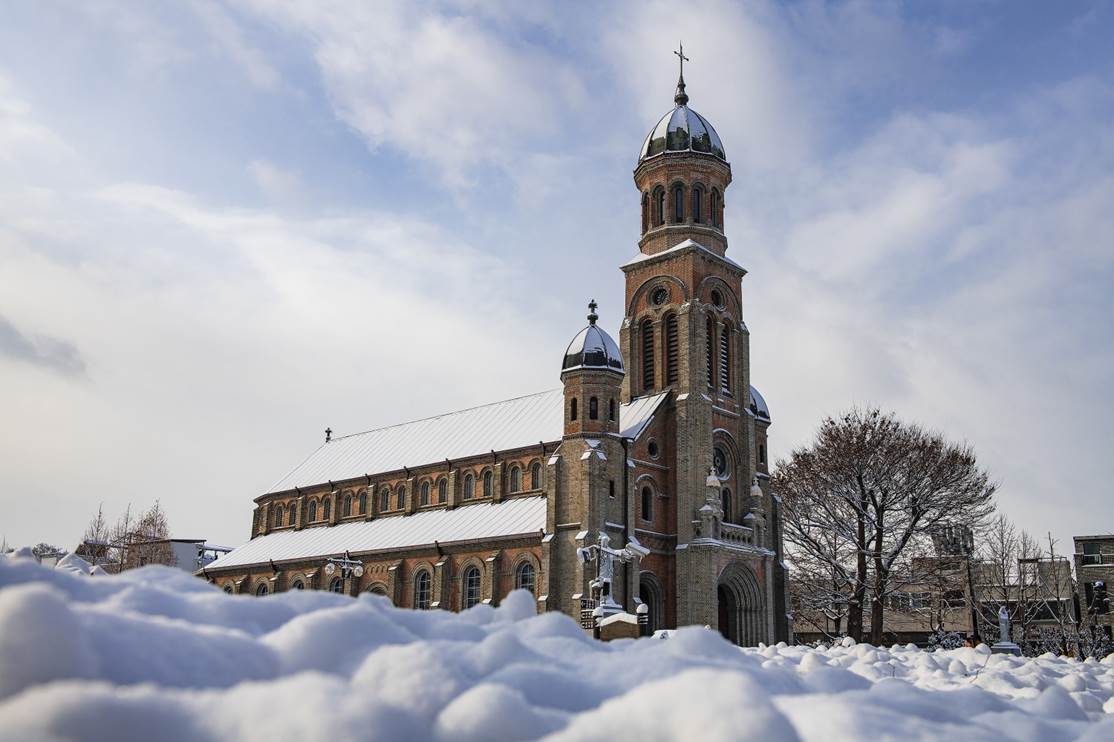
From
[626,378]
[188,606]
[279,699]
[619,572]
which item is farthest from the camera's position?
[626,378]

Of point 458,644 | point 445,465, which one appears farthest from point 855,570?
point 458,644

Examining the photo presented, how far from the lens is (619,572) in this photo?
119 ft

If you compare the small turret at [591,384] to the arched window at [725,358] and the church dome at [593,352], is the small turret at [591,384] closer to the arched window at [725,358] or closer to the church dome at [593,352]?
the church dome at [593,352]

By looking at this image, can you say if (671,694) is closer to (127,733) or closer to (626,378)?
(127,733)

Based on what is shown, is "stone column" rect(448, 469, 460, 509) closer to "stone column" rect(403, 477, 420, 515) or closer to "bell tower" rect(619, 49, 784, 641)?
"stone column" rect(403, 477, 420, 515)

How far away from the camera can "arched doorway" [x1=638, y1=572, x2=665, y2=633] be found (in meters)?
38.5

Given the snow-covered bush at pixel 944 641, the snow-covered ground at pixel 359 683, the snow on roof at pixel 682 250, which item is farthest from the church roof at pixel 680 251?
the snow-covered ground at pixel 359 683

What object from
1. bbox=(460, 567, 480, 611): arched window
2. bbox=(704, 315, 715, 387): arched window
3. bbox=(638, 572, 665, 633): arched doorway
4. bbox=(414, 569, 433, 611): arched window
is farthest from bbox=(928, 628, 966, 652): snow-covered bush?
bbox=(414, 569, 433, 611): arched window

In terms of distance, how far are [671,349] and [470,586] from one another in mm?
13552

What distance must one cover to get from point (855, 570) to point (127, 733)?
1735 inches

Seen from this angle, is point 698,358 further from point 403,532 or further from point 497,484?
point 403,532

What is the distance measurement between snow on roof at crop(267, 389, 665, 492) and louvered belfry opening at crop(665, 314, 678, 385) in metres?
1.06

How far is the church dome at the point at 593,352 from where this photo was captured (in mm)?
38938

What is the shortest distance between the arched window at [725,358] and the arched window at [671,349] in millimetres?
2475
